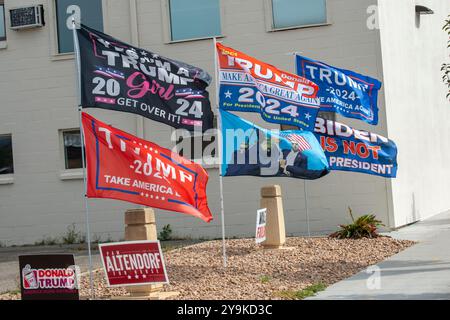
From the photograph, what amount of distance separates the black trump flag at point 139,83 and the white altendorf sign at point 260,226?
2744 millimetres

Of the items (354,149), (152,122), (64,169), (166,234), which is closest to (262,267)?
(354,149)

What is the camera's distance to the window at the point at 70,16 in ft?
66.4

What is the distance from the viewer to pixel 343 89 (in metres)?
16.7

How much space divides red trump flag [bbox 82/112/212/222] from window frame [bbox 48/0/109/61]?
983cm

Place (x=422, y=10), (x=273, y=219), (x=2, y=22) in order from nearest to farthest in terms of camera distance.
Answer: (x=273, y=219)
(x=2, y=22)
(x=422, y=10)

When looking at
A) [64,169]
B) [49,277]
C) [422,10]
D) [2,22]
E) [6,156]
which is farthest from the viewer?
[422,10]

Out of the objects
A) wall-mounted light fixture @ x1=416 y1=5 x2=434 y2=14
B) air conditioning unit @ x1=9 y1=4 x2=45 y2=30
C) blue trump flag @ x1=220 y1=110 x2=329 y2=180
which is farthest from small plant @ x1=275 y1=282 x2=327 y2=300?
wall-mounted light fixture @ x1=416 y1=5 x2=434 y2=14

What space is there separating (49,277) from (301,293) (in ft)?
10.6

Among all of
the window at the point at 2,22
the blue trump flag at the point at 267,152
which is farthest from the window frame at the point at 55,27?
the blue trump flag at the point at 267,152

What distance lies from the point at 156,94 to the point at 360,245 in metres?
6.01

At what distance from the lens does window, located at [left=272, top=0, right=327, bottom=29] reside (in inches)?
746

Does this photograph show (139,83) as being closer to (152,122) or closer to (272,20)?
(152,122)

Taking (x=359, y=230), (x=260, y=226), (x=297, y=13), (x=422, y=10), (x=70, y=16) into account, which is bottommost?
(x=359, y=230)

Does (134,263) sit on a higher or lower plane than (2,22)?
lower
